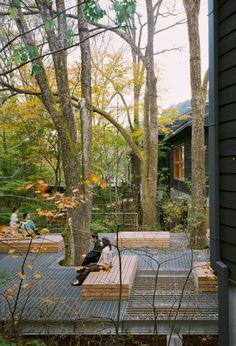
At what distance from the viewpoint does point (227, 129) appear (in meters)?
4.21

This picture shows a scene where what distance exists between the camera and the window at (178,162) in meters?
21.8

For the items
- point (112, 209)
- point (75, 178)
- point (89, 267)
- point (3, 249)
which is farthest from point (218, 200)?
point (112, 209)

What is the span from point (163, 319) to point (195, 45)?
9.23m

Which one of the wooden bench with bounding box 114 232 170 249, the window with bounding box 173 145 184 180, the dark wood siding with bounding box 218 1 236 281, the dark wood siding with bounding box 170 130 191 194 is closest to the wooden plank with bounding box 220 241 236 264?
the dark wood siding with bounding box 218 1 236 281

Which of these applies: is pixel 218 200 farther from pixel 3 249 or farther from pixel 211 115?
pixel 3 249

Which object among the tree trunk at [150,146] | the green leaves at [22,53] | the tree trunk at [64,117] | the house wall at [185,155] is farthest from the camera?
the house wall at [185,155]

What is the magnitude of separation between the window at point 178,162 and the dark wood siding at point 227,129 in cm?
1695

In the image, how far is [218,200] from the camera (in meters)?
4.40

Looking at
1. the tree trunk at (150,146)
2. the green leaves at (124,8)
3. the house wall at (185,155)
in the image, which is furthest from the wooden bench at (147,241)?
the green leaves at (124,8)

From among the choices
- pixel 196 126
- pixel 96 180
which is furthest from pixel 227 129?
pixel 196 126

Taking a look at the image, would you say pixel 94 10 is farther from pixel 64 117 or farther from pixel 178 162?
pixel 178 162

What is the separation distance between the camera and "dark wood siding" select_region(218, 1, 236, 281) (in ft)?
13.4

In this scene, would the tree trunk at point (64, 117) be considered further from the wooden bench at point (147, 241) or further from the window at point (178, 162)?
the window at point (178, 162)

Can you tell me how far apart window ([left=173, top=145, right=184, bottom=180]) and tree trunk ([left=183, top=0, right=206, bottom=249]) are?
27.1 ft
